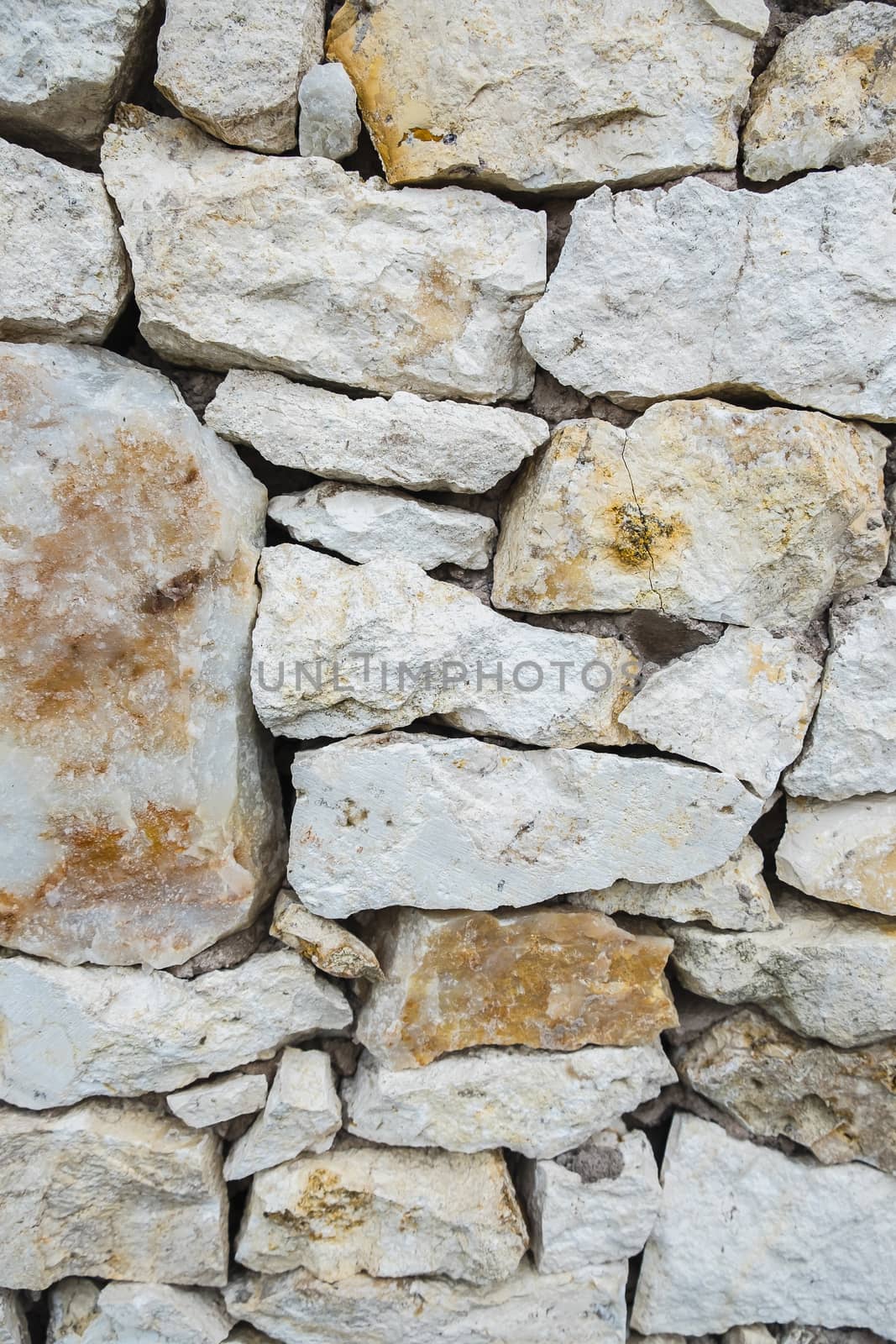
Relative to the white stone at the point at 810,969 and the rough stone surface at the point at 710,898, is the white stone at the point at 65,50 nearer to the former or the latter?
the rough stone surface at the point at 710,898

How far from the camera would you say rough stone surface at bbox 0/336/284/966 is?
4.01 feet

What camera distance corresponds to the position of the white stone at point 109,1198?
4.35ft

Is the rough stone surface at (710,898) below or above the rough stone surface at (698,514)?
below

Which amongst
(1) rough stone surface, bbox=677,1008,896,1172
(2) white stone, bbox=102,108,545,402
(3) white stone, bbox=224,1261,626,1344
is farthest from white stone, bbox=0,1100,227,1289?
(2) white stone, bbox=102,108,545,402

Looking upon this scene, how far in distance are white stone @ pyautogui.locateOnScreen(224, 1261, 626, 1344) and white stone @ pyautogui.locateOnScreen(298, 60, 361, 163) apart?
1.90 metres

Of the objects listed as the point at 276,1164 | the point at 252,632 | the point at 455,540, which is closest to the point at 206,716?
the point at 252,632

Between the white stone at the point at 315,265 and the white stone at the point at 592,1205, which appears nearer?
the white stone at the point at 315,265

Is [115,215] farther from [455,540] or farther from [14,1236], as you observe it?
[14,1236]

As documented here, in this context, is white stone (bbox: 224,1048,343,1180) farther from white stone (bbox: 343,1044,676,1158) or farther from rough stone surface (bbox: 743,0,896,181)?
rough stone surface (bbox: 743,0,896,181)

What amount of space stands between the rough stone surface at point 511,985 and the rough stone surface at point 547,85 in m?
1.25

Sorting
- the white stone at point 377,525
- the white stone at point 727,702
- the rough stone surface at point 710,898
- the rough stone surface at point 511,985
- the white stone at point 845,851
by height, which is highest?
the white stone at point 377,525

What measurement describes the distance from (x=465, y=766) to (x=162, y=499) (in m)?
0.65

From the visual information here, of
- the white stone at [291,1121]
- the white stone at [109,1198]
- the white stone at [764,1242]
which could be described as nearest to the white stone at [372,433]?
the white stone at [291,1121]

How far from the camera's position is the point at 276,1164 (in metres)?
1.38
